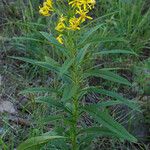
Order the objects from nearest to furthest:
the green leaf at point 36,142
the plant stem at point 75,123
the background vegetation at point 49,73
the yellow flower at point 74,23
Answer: the yellow flower at point 74,23 → the green leaf at point 36,142 → the plant stem at point 75,123 → the background vegetation at point 49,73

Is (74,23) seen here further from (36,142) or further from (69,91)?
(36,142)

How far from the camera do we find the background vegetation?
258 centimetres

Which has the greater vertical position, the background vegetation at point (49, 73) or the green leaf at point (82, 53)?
the green leaf at point (82, 53)

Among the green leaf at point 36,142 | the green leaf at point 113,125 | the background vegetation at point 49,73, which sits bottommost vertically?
the background vegetation at point 49,73

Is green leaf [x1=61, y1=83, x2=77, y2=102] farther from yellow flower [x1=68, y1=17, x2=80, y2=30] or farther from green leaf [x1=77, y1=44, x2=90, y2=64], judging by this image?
yellow flower [x1=68, y1=17, x2=80, y2=30]

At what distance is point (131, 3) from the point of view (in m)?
3.59

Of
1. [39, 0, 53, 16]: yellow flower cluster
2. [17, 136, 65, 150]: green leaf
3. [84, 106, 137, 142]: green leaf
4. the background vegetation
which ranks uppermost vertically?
[39, 0, 53, 16]: yellow flower cluster

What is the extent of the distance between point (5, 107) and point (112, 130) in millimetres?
1161

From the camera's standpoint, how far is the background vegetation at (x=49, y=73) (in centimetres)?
258

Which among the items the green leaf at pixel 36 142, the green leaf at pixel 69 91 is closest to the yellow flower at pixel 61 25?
the green leaf at pixel 69 91

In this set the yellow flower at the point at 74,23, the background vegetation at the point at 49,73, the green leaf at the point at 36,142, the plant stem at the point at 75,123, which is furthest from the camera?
the background vegetation at the point at 49,73

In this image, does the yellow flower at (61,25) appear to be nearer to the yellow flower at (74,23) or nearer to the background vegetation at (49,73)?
the yellow flower at (74,23)

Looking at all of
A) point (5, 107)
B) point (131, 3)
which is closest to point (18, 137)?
point (5, 107)

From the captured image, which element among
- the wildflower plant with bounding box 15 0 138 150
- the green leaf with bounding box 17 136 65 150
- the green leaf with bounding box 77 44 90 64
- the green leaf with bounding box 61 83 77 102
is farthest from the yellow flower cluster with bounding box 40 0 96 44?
the green leaf with bounding box 17 136 65 150
